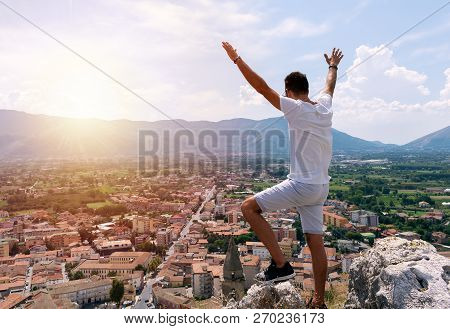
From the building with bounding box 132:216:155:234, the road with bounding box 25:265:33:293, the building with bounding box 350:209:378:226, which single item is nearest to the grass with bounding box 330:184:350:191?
the building with bounding box 350:209:378:226

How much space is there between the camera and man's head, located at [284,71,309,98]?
2.92 m

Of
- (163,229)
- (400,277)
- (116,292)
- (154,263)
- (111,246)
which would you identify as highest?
(400,277)

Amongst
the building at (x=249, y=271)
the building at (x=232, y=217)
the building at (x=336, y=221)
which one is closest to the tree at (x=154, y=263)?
the building at (x=232, y=217)

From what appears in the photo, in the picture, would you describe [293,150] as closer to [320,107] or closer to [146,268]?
[320,107]

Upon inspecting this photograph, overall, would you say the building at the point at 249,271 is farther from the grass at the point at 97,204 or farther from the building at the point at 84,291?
the grass at the point at 97,204

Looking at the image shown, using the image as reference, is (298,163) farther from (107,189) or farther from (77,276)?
(107,189)

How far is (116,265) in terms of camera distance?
2992 cm

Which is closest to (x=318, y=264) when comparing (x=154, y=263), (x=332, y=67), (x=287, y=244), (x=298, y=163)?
(x=298, y=163)

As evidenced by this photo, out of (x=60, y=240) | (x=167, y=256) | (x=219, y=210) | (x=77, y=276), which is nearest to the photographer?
(x=77, y=276)

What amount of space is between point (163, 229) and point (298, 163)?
3763 centimetres

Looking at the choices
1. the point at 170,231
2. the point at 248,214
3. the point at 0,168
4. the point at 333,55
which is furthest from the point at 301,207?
the point at 0,168

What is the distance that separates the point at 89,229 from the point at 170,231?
876 centimetres

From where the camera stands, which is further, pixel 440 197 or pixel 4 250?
pixel 440 197

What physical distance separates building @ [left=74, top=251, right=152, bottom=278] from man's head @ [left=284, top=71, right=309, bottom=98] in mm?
27742
